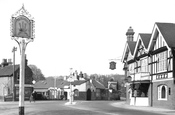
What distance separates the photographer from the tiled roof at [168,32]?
33566 millimetres

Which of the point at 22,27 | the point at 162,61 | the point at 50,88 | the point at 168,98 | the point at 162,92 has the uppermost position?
the point at 22,27

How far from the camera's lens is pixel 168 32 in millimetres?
35031

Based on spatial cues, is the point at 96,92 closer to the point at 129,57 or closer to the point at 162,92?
the point at 129,57

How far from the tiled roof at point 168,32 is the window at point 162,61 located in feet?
5.89

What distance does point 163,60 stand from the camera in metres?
35.9

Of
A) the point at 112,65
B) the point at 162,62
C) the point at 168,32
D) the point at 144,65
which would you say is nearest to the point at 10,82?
the point at 112,65

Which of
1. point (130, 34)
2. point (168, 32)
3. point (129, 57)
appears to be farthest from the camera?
point (130, 34)

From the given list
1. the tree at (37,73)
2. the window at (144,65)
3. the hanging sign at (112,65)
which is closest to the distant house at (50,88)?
the tree at (37,73)

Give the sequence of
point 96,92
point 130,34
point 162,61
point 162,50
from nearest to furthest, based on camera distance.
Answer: point 162,50
point 162,61
point 130,34
point 96,92

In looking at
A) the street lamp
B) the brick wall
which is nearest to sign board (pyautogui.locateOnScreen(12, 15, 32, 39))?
the street lamp

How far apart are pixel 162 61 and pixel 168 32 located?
3181mm

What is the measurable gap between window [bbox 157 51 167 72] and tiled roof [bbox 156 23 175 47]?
179 cm

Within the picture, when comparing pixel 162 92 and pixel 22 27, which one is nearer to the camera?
pixel 22 27

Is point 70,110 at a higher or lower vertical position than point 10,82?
lower
